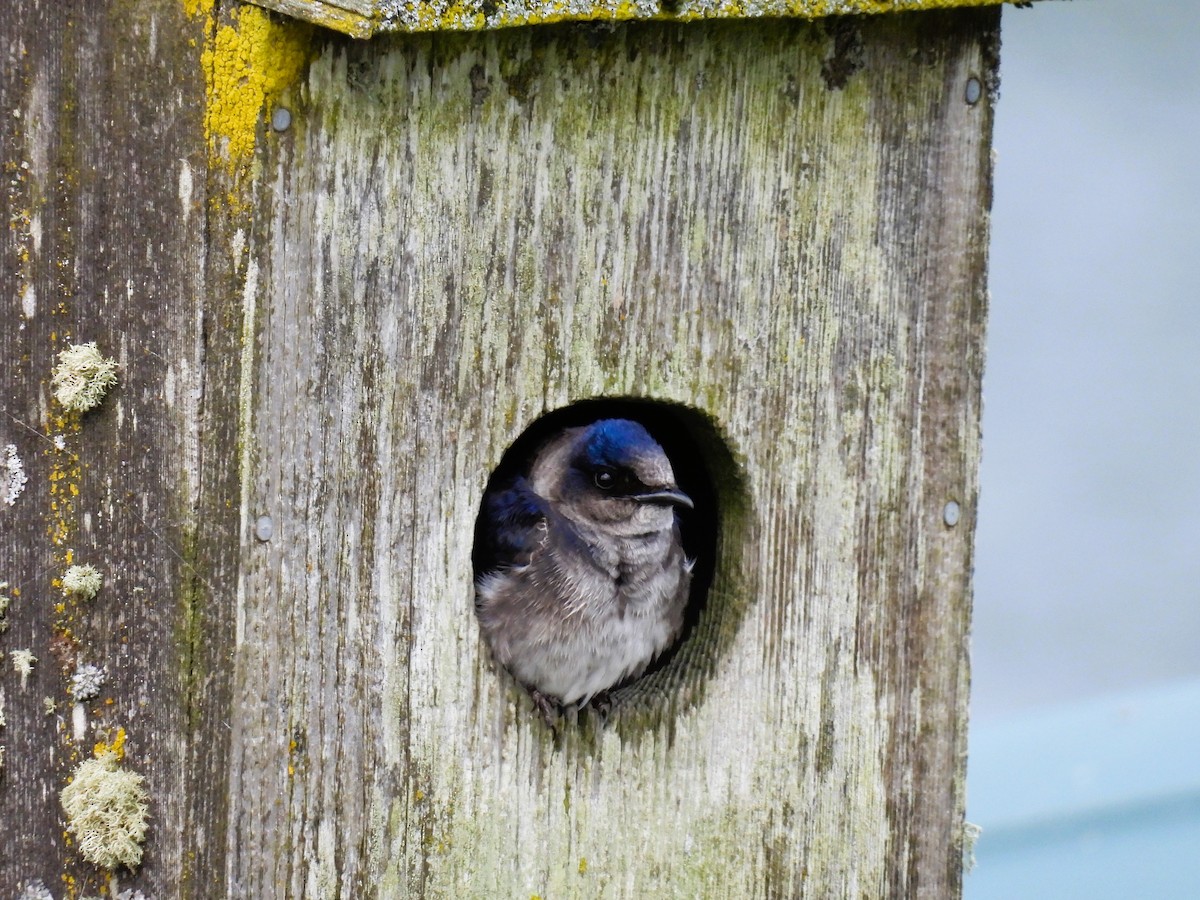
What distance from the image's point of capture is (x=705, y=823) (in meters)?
2.49

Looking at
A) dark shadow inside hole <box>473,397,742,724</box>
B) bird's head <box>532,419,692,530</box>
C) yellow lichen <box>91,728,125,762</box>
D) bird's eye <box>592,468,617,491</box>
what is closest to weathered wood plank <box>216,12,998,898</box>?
dark shadow inside hole <box>473,397,742,724</box>

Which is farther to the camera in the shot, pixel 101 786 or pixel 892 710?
pixel 892 710

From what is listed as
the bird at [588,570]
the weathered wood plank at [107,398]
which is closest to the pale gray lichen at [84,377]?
the weathered wood plank at [107,398]

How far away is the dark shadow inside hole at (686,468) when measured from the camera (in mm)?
2475

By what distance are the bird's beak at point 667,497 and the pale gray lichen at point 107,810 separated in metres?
1.05

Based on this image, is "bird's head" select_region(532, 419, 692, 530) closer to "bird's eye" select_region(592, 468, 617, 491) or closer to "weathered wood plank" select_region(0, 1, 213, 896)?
"bird's eye" select_region(592, 468, 617, 491)

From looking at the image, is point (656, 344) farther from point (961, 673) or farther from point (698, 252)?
point (961, 673)

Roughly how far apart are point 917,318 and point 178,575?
1.22 m

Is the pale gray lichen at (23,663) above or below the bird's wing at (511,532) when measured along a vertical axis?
below

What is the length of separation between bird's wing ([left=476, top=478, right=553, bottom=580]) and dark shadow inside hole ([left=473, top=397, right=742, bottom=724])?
0.01m

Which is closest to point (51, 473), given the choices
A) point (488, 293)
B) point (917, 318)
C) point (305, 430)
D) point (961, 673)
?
point (305, 430)

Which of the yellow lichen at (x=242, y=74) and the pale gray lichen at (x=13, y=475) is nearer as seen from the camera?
the yellow lichen at (x=242, y=74)

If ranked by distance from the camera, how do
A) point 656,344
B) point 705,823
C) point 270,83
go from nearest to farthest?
point 270,83
point 656,344
point 705,823

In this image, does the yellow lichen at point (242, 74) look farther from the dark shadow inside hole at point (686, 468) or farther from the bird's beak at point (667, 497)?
the bird's beak at point (667, 497)
